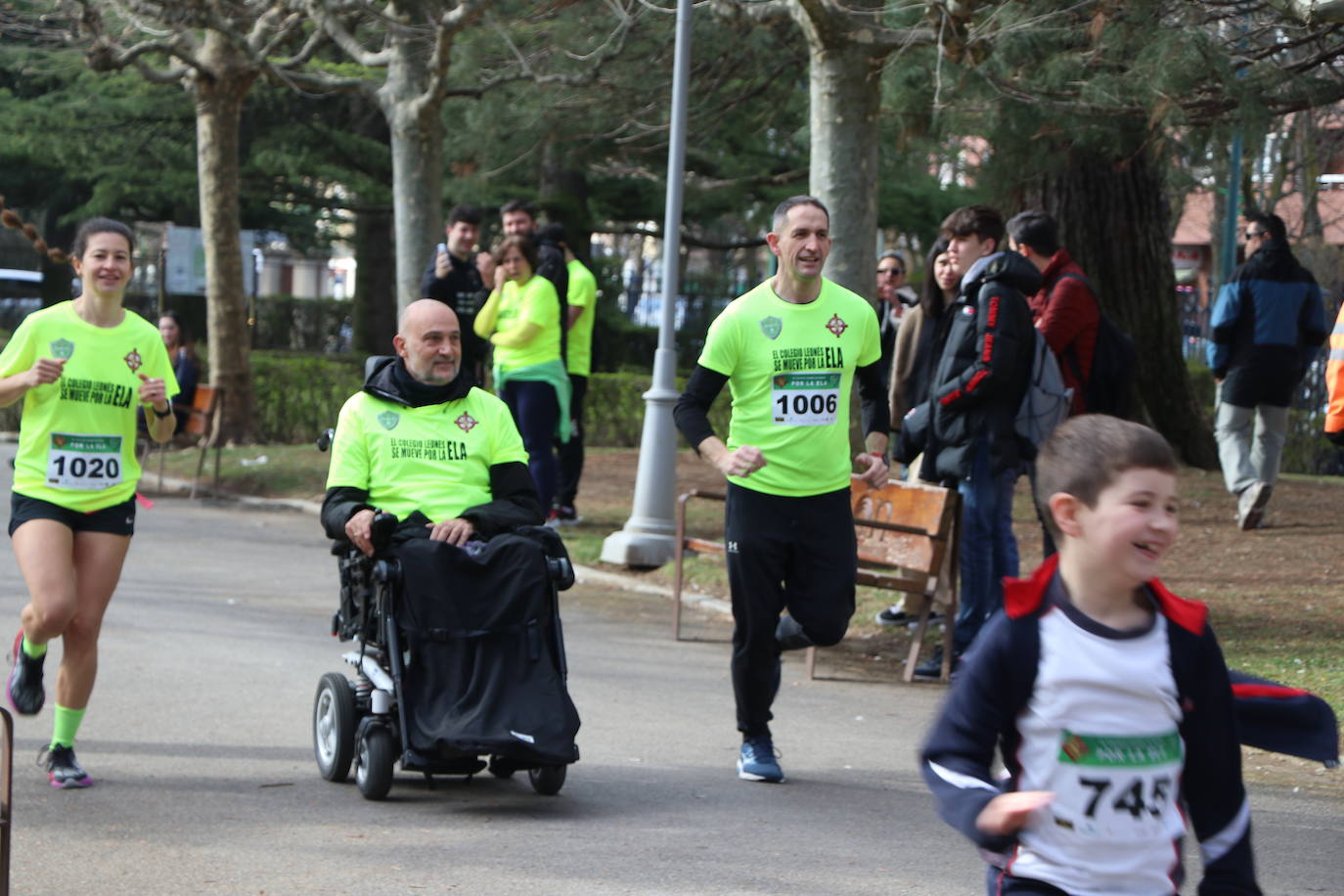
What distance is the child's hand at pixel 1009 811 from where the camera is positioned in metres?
2.76

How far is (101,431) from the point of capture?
6.25 meters

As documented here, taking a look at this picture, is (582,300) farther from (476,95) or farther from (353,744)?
(353,744)

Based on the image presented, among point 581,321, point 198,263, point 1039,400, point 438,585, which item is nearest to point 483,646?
point 438,585

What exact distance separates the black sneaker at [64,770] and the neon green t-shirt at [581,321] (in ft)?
A: 21.7

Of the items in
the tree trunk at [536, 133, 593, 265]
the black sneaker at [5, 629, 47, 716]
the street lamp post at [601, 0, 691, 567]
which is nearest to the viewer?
the black sneaker at [5, 629, 47, 716]

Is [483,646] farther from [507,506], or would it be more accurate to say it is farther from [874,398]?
[874,398]

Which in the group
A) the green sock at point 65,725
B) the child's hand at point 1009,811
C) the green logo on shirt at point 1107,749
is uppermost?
the green logo on shirt at point 1107,749

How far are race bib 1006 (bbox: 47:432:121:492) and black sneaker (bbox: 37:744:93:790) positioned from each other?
89 centimetres

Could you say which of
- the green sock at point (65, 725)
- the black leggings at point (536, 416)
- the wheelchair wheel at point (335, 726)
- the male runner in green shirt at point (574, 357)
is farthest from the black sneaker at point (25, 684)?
the male runner in green shirt at point (574, 357)

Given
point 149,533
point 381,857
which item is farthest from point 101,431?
point 149,533

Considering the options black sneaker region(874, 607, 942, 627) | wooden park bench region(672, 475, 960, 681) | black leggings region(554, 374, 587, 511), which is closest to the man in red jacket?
wooden park bench region(672, 475, 960, 681)

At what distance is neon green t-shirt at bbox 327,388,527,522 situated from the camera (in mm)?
6188

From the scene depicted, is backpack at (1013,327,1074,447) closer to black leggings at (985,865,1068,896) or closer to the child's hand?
black leggings at (985,865,1068,896)

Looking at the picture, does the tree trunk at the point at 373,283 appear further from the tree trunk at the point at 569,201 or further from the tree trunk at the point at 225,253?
the tree trunk at the point at 225,253
